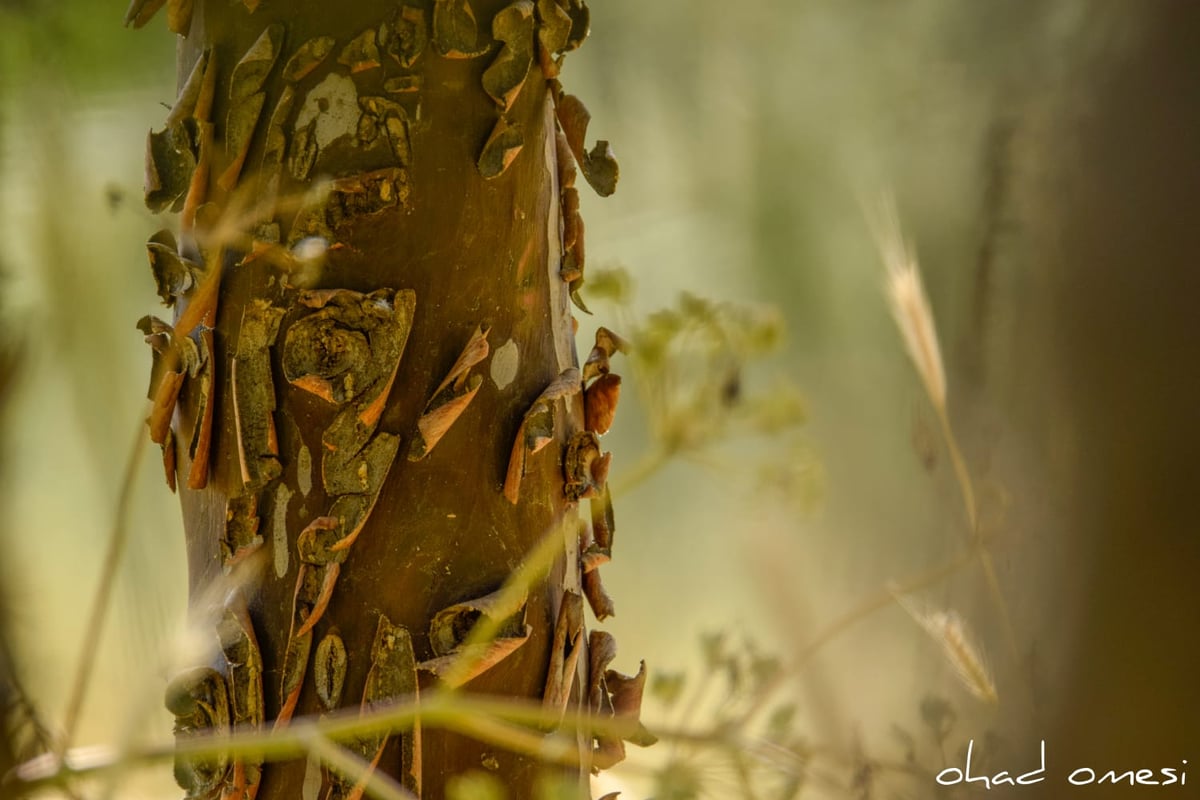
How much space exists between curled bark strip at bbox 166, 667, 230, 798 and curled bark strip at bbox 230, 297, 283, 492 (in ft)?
0.19

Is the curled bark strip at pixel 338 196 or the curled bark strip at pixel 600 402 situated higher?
the curled bark strip at pixel 338 196

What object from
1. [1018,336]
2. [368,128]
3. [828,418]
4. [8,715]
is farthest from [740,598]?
[8,715]

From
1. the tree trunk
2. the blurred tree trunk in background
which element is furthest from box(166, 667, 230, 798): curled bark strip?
the blurred tree trunk in background

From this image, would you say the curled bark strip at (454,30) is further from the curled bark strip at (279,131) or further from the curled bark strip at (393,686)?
the curled bark strip at (393,686)

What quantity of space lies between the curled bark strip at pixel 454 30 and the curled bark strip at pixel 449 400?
0.09 m

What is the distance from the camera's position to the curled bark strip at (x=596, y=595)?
1.20 ft

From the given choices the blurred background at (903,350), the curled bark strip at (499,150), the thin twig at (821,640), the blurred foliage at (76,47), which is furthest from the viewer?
the blurred background at (903,350)

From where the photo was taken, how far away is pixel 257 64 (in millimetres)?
320

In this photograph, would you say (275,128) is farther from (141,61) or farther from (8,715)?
(141,61)

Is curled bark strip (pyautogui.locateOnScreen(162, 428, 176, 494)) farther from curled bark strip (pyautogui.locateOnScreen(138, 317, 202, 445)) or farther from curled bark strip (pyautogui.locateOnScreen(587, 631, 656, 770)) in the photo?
curled bark strip (pyautogui.locateOnScreen(587, 631, 656, 770))

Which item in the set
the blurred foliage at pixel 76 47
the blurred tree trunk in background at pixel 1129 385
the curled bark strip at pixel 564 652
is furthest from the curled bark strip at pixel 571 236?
the blurred tree trunk in background at pixel 1129 385

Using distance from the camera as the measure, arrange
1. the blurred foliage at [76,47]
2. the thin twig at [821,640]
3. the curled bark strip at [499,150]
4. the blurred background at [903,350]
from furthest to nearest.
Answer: the blurred background at [903,350] → the blurred foliage at [76,47] → the curled bark strip at [499,150] → the thin twig at [821,640]

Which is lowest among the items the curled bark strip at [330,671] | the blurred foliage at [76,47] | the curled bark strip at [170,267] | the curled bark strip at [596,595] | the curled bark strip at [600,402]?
the curled bark strip at [330,671]

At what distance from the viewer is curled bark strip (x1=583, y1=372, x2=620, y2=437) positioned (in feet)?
1.19
